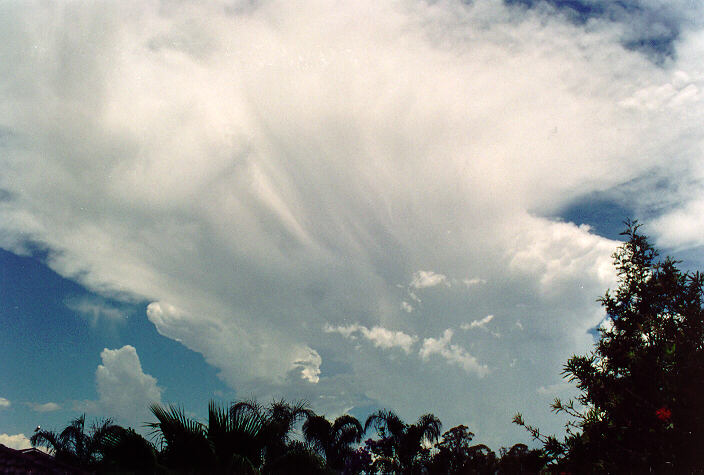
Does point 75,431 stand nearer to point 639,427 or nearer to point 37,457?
point 37,457

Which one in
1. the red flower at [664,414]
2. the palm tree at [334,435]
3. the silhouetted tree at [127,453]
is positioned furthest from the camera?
the palm tree at [334,435]

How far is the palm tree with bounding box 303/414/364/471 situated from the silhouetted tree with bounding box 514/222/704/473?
24.4 metres

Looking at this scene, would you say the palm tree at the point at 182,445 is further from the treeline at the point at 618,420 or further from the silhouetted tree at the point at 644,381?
the silhouetted tree at the point at 644,381

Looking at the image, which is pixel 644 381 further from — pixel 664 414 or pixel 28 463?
pixel 28 463

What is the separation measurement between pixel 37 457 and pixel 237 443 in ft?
52.3

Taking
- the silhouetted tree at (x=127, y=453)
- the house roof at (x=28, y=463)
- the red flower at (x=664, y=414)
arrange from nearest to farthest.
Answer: the silhouetted tree at (x=127, y=453)
the red flower at (x=664, y=414)
the house roof at (x=28, y=463)

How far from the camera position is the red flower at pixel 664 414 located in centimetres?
1534

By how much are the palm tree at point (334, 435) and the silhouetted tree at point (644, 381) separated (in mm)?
24422

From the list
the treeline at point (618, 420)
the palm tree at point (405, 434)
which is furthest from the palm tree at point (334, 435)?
the treeline at point (618, 420)

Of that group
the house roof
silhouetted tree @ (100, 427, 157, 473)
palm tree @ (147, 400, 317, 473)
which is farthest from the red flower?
the house roof

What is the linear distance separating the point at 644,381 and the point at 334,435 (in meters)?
29.3

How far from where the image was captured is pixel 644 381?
1742 centimetres

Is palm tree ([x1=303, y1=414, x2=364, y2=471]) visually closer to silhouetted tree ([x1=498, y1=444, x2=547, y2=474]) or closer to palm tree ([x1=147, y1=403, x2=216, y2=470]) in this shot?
silhouetted tree ([x1=498, y1=444, x2=547, y2=474])

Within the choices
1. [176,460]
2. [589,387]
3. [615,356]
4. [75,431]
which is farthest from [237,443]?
[75,431]
